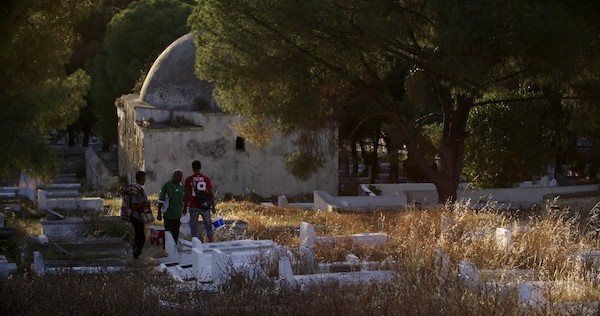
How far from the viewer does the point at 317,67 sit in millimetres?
17453

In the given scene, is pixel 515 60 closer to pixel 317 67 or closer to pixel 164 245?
pixel 317 67

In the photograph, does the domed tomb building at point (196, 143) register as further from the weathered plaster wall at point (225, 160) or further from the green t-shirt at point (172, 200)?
the green t-shirt at point (172, 200)

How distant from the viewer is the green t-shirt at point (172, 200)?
11461 millimetres

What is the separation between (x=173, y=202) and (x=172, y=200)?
0.03m

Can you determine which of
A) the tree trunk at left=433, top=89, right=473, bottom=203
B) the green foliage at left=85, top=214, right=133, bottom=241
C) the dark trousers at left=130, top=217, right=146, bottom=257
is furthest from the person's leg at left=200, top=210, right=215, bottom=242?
the tree trunk at left=433, top=89, right=473, bottom=203

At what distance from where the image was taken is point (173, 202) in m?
11.6

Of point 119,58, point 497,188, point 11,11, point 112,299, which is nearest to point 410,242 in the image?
point 112,299

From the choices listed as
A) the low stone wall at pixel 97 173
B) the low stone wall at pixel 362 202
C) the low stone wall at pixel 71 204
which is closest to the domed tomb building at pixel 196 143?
the low stone wall at pixel 97 173

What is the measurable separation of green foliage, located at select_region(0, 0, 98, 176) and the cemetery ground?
4.09ft

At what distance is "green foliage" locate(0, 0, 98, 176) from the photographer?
10.5 meters

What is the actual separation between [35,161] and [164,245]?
2.16 m

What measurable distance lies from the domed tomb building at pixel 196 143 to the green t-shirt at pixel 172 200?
504 inches

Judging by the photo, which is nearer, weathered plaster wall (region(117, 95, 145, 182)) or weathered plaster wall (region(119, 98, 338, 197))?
weathered plaster wall (region(119, 98, 338, 197))

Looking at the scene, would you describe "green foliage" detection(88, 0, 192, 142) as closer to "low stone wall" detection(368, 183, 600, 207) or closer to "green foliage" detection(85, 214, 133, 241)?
"low stone wall" detection(368, 183, 600, 207)
